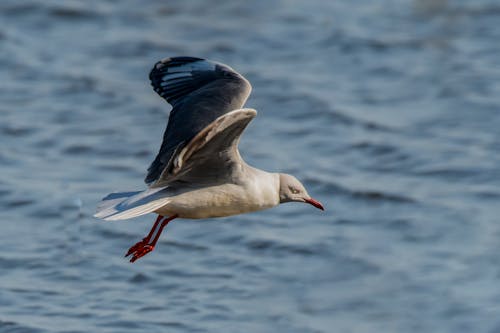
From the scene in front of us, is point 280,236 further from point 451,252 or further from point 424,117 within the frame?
point 424,117

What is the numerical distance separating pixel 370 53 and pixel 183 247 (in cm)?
647

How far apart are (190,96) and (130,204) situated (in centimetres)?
109

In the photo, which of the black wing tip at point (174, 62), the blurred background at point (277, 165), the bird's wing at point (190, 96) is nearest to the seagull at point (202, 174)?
the bird's wing at point (190, 96)

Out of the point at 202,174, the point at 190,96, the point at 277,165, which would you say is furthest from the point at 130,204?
the point at 277,165

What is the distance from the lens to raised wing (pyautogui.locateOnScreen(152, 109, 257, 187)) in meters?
7.06

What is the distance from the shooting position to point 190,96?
28.2 ft

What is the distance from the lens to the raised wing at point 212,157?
706 centimetres

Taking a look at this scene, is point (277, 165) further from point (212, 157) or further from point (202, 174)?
point (212, 157)

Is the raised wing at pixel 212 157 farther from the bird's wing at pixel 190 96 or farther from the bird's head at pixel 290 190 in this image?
the bird's head at pixel 290 190

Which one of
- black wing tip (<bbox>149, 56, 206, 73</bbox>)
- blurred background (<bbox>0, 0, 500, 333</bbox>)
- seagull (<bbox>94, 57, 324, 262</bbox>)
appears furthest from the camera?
blurred background (<bbox>0, 0, 500, 333</bbox>)

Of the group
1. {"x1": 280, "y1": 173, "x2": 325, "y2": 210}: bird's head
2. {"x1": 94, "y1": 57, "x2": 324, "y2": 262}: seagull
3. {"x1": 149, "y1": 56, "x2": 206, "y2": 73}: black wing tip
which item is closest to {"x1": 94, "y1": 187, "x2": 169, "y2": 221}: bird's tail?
{"x1": 94, "y1": 57, "x2": 324, "y2": 262}: seagull

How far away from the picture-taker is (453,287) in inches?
404

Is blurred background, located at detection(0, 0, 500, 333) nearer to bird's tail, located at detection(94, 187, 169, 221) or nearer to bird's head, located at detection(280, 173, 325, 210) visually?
bird's head, located at detection(280, 173, 325, 210)

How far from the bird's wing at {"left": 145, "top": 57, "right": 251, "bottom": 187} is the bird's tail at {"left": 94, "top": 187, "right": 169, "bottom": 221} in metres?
0.09
